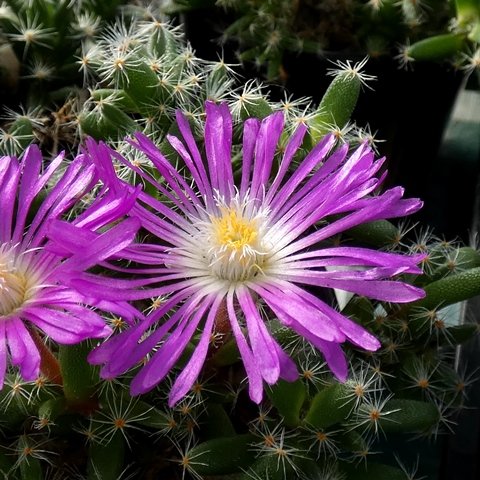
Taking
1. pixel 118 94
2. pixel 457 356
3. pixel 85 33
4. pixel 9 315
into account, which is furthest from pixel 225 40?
pixel 9 315

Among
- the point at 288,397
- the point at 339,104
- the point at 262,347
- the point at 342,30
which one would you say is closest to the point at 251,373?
the point at 262,347

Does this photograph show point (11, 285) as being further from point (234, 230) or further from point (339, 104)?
point (339, 104)

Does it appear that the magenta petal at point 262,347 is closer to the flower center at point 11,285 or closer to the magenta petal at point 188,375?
the magenta petal at point 188,375

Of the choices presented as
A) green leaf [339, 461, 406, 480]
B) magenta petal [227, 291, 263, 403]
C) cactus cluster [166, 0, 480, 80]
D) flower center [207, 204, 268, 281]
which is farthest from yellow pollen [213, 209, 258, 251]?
cactus cluster [166, 0, 480, 80]

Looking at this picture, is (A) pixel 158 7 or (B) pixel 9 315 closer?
(B) pixel 9 315

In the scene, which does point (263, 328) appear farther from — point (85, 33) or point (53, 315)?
point (85, 33)

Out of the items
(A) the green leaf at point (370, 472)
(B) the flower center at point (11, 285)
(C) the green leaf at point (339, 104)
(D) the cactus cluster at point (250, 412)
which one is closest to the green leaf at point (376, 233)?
(D) the cactus cluster at point (250, 412)
